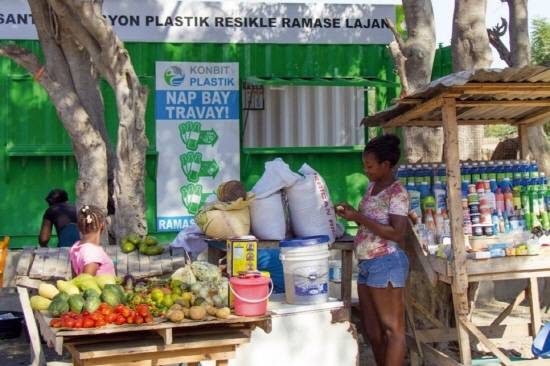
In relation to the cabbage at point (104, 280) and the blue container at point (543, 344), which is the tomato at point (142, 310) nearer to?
the cabbage at point (104, 280)

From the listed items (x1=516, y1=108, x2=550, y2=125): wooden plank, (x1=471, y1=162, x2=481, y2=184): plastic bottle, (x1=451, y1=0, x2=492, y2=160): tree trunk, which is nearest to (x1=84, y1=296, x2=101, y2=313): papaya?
(x1=471, y1=162, x2=481, y2=184): plastic bottle

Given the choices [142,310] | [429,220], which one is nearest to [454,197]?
[429,220]

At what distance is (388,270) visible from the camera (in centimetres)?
559

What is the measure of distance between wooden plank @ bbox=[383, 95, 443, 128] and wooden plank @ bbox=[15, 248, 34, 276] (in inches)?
122

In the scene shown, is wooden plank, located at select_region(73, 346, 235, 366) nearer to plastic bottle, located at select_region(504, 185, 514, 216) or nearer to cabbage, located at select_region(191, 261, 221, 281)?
cabbage, located at select_region(191, 261, 221, 281)

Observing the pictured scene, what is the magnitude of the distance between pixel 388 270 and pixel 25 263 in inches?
112

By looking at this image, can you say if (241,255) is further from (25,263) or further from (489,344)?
(25,263)

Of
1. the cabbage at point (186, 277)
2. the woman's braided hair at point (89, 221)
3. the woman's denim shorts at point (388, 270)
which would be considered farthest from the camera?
the woman's braided hair at point (89, 221)

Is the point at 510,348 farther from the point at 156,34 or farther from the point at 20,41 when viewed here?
the point at 20,41

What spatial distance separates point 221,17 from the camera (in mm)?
11570

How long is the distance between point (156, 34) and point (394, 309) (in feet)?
22.7

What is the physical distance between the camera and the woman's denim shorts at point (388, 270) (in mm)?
5586

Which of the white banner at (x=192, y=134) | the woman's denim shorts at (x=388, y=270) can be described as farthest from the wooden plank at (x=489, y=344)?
the white banner at (x=192, y=134)

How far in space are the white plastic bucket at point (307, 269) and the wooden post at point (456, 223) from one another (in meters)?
0.97
